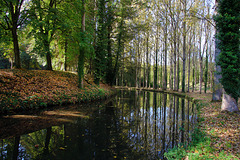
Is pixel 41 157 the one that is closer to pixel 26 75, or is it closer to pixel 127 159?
pixel 127 159

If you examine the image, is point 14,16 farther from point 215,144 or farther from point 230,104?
point 230,104

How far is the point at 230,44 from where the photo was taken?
658 cm

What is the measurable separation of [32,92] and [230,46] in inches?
474

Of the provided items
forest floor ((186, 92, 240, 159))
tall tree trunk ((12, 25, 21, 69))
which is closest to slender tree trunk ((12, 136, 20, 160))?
forest floor ((186, 92, 240, 159))

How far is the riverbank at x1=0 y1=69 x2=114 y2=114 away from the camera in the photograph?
26.1 feet

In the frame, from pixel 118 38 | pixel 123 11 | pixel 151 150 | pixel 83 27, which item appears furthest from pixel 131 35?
pixel 151 150

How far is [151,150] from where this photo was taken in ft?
13.6

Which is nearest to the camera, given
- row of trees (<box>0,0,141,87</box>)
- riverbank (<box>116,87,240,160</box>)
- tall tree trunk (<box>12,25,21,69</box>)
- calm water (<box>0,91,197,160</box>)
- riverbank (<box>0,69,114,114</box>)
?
riverbank (<box>116,87,240,160</box>)

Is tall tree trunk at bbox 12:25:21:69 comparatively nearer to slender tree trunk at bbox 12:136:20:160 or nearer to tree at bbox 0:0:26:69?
tree at bbox 0:0:26:69

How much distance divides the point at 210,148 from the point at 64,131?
506cm

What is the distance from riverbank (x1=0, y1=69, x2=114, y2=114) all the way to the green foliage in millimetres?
10421

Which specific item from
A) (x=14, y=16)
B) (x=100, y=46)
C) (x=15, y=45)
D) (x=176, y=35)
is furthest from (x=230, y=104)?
(x=176, y=35)

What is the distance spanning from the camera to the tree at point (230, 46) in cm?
640

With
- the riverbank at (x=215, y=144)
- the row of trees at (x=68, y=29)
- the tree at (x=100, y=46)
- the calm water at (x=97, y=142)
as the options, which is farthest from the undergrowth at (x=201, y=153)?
the tree at (x=100, y=46)
